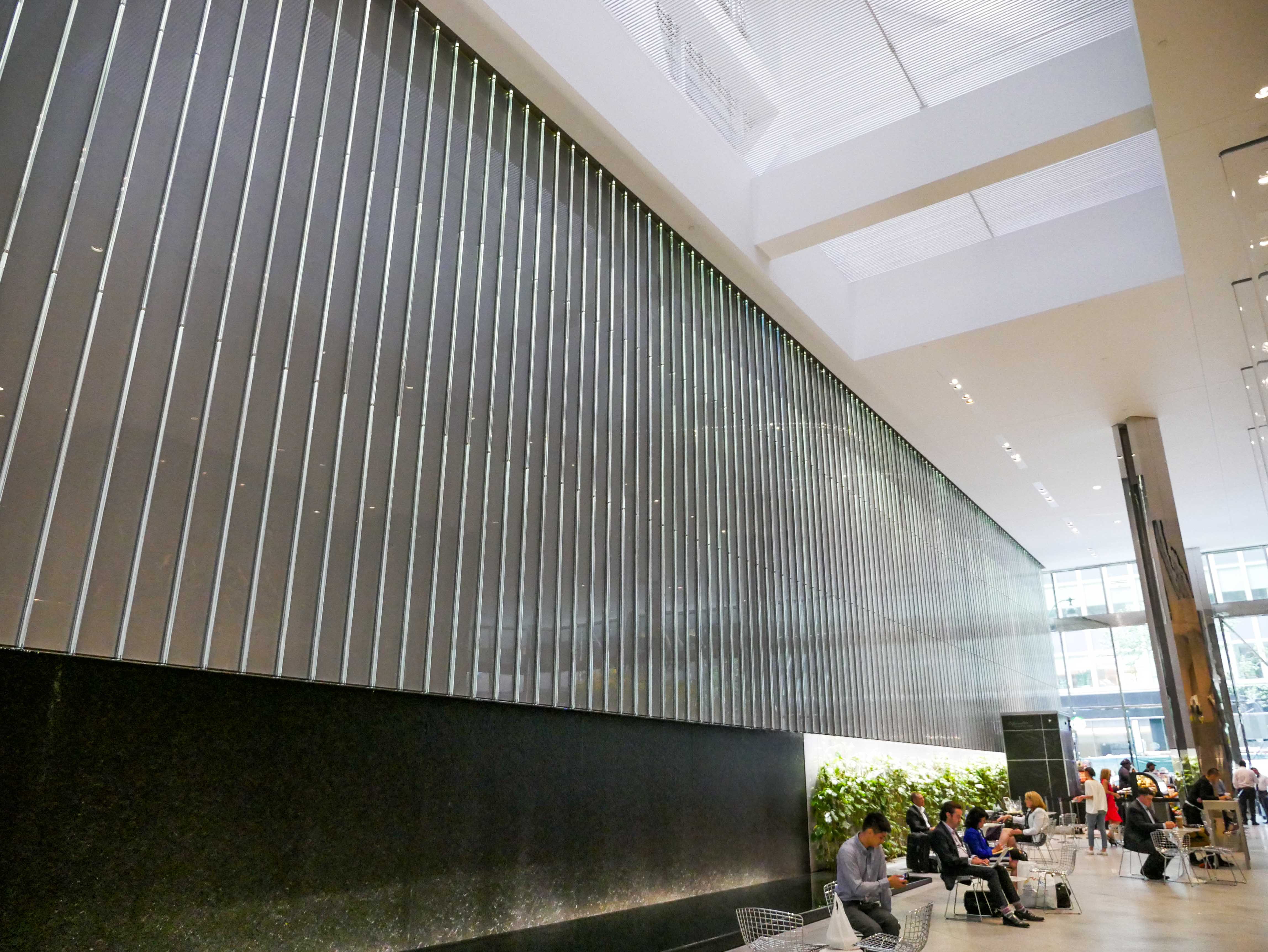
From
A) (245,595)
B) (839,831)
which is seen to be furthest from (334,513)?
(839,831)

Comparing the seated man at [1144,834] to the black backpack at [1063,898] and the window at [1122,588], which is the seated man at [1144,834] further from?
the window at [1122,588]

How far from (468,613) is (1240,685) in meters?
27.5

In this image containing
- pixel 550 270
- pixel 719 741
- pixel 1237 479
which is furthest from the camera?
pixel 1237 479

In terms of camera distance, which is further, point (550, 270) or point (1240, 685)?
point (1240, 685)

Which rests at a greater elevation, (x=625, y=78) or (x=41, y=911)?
(x=625, y=78)

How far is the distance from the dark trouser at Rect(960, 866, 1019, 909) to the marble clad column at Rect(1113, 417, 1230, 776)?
272 inches

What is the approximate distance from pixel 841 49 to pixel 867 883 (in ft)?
28.5

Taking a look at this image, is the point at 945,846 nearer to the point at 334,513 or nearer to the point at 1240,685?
the point at 334,513

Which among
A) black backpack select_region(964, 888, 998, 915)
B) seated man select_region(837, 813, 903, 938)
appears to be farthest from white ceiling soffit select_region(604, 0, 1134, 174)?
black backpack select_region(964, 888, 998, 915)

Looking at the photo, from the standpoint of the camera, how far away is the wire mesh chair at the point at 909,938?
6.10 meters

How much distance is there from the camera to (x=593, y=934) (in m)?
7.18

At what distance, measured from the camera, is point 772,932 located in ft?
21.0

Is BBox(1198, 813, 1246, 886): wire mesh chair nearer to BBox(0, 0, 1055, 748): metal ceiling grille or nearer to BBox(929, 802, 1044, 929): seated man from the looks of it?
BBox(929, 802, 1044, 929): seated man

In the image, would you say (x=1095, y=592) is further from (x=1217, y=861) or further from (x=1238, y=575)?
(x=1217, y=861)
